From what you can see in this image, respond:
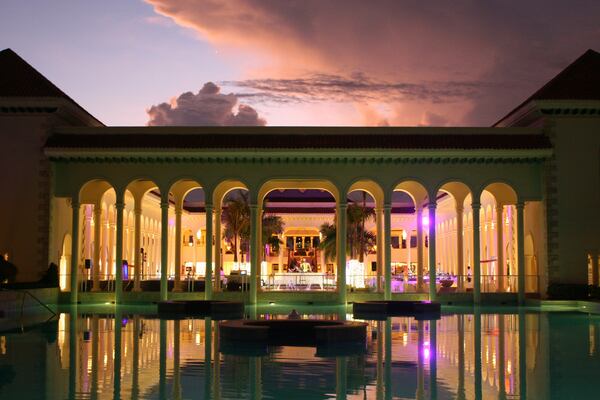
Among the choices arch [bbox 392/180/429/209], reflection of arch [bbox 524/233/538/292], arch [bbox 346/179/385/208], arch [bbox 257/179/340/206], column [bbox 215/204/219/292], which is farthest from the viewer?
arch [bbox 392/180/429/209]

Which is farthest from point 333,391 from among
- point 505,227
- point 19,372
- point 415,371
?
point 505,227

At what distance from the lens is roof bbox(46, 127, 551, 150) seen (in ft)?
126

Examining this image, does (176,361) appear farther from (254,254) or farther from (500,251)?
(500,251)

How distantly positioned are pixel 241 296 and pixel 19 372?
83.1 feet

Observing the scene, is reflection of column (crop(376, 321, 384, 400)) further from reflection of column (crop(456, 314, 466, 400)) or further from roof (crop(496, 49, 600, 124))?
roof (crop(496, 49, 600, 124))

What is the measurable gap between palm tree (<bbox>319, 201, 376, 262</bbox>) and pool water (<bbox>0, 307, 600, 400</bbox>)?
36.4 m

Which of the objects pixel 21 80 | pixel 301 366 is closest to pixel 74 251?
pixel 21 80

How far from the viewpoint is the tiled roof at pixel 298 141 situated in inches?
1511

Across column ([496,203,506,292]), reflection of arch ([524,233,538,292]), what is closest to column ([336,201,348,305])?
column ([496,203,506,292])

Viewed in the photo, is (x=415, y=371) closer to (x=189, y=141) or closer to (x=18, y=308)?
(x=18, y=308)

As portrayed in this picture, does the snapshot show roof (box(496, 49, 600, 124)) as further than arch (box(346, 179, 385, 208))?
No

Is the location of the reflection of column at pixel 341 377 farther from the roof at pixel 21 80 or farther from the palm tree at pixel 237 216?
the palm tree at pixel 237 216

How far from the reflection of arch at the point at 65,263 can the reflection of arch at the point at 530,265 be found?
22162 mm

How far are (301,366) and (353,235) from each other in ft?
160
